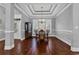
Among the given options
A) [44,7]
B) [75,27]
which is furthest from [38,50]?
[44,7]

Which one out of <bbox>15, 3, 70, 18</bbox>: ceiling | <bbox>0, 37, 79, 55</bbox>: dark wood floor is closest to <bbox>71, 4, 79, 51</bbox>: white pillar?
<bbox>0, 37, 79, 55</bbox>: dark wood floor

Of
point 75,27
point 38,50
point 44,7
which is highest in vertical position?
point 44,7

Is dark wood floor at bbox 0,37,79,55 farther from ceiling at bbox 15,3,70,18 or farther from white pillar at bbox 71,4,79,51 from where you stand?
ceiling at bbox 15,3,70,18

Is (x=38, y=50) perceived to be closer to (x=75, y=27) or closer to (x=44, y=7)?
(x=75, y=27)

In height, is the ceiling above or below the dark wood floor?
above

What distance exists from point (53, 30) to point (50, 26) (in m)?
0.47

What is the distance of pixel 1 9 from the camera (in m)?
5.99

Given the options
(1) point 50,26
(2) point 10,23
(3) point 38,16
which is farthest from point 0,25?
(1) point 50,26

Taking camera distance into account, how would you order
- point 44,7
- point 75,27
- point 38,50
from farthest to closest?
point 44,7
point 38,50
point 75,27

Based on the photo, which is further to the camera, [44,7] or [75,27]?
[44,7]

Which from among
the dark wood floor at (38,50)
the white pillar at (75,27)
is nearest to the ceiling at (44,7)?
the white pillar at (75,27)

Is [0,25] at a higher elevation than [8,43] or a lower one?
higher

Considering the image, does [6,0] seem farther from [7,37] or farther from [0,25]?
[0,25]

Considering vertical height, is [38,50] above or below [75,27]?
below
